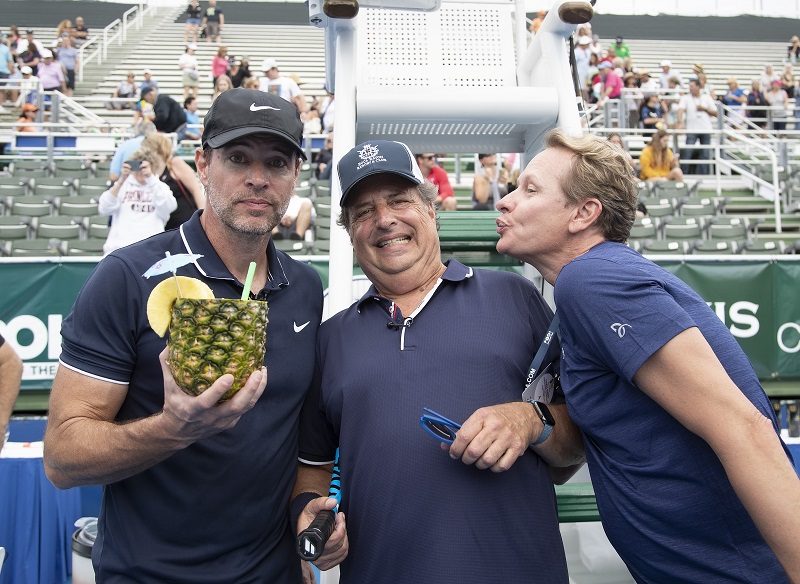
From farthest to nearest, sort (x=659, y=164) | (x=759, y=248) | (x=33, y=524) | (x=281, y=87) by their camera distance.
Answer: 1. (x=281, y=87)
2. (x=659, y=164)
3. (x=759, y=248)
4. (x=33, y=524)

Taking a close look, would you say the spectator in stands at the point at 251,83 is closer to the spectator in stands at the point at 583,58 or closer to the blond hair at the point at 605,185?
the spectator in stands at the point at 583,58

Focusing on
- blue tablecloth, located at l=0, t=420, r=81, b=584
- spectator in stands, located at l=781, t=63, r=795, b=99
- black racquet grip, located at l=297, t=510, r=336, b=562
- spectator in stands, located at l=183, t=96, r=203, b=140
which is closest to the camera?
black racquet grip, located at l=297, t=510, r=336, b=562

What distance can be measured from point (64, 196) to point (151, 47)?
15556 millimetres

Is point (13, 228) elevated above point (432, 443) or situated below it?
above

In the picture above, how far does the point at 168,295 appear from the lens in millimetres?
1496

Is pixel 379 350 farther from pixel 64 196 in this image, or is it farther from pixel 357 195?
pixel 64 196

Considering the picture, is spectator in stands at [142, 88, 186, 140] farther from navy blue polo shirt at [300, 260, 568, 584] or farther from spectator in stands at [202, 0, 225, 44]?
spectator in stands at [202, 0, 225, 44]

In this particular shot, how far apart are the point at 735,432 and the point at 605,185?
2.20 feet

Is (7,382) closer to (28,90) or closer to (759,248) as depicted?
(759,248)

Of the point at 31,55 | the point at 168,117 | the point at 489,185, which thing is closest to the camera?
the point at 489,185

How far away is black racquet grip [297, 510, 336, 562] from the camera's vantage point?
1647mm

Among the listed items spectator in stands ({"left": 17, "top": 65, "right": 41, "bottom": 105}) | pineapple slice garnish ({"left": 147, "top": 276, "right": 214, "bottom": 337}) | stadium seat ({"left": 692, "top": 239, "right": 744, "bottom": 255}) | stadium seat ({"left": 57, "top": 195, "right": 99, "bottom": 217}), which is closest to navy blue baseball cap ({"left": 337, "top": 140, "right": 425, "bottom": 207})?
pineapple slice garnish ({"left": 147, "top": 276, "right": 214, "bottom": 337})

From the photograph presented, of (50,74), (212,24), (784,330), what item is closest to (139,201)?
(784,330)

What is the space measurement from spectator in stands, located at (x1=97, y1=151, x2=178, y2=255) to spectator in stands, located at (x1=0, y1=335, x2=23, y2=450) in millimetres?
2567
